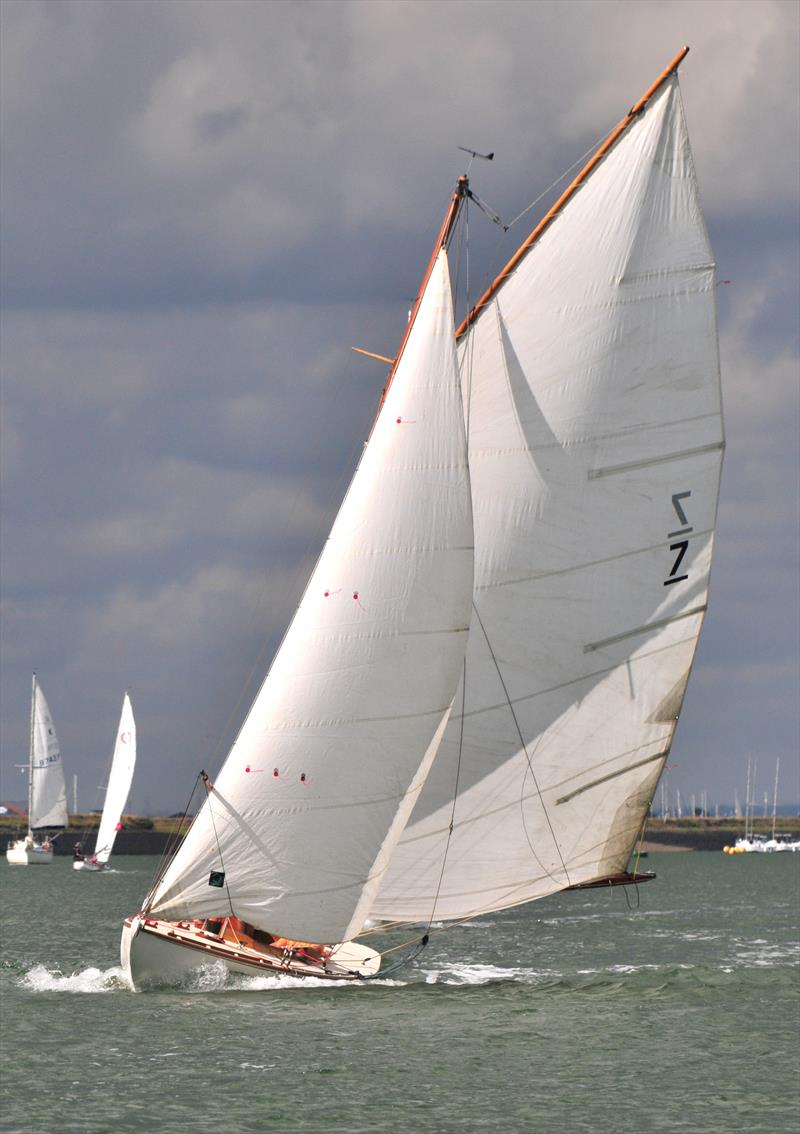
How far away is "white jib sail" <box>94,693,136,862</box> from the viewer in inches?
5625

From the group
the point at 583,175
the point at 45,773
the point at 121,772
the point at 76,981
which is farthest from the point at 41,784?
the point at 583,175

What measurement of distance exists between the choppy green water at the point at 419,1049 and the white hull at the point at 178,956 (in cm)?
60

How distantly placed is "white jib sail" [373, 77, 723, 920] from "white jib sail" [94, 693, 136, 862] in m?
101

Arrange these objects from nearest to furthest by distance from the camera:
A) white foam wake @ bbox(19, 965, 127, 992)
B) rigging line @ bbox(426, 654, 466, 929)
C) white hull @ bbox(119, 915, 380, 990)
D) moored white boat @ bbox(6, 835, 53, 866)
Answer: rigging line @ bbox(426, 654, 466, 929)
white hull @ bbox(119, 915, 380, 990)
white foam wake @ bbox(19, 965, 127, 992)
moored white boat @ bbox(6, 835, 53, 866)

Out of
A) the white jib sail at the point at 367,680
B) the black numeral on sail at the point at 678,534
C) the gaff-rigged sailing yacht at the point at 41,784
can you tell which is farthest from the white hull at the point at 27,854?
the black numeral on sail at the point at 678,534

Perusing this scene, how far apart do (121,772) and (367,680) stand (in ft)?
340

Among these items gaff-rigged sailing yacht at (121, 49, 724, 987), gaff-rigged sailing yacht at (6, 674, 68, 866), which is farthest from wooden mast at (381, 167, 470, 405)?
gaff-rigged sailing yacht at (6, 674, 68, 866)

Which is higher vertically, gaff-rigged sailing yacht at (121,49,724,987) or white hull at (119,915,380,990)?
gaff-rigged sailing yacht at (121,49,724,987)

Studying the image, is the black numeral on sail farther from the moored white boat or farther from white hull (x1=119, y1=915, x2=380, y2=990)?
the moored white boat

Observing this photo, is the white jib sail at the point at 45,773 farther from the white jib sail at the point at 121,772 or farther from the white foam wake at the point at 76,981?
the white foam wake at the point at 76,981

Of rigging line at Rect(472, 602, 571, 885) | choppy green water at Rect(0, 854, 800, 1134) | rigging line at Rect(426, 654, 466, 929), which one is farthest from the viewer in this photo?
rigging line at Rect(426, 654, 466, 929)

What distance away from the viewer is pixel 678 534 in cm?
4325

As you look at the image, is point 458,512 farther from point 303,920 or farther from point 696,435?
point 303,920

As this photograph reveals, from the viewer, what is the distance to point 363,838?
43.2 m
